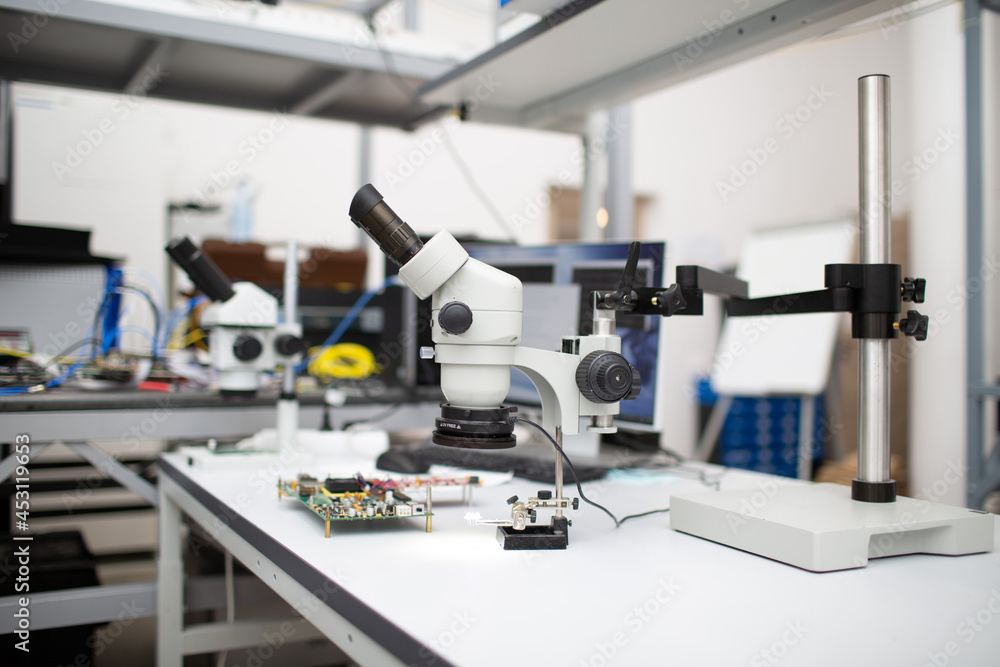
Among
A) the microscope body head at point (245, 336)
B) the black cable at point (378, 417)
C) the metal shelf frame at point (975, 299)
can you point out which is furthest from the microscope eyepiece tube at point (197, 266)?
the metal shelf frame at point (975, 299)

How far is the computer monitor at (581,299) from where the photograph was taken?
1.26 metres

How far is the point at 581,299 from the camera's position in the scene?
1.36m

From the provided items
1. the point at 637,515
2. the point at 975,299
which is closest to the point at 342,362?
the point at 637,515

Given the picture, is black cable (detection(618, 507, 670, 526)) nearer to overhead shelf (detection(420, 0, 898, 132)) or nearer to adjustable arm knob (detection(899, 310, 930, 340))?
adjustable arm knob (detection(899, 310, 930, 340))

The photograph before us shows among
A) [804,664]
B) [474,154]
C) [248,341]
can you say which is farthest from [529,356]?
[474,154]

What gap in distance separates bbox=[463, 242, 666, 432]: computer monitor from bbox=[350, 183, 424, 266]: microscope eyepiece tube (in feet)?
1.48

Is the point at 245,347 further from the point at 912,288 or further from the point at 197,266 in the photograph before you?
the point at 912,288

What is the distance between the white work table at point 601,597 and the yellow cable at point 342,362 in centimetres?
98

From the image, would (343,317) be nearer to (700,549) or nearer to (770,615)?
(700,549)

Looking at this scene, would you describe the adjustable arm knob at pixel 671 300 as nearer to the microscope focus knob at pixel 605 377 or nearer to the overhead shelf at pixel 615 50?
the microscope focus knob at pixel 605 377

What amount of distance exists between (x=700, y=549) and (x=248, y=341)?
2.84 ft

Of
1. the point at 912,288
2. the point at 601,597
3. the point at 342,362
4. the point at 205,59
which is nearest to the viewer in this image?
the point at 601,597

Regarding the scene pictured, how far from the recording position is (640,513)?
0.96 m

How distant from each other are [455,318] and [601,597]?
298 mm
